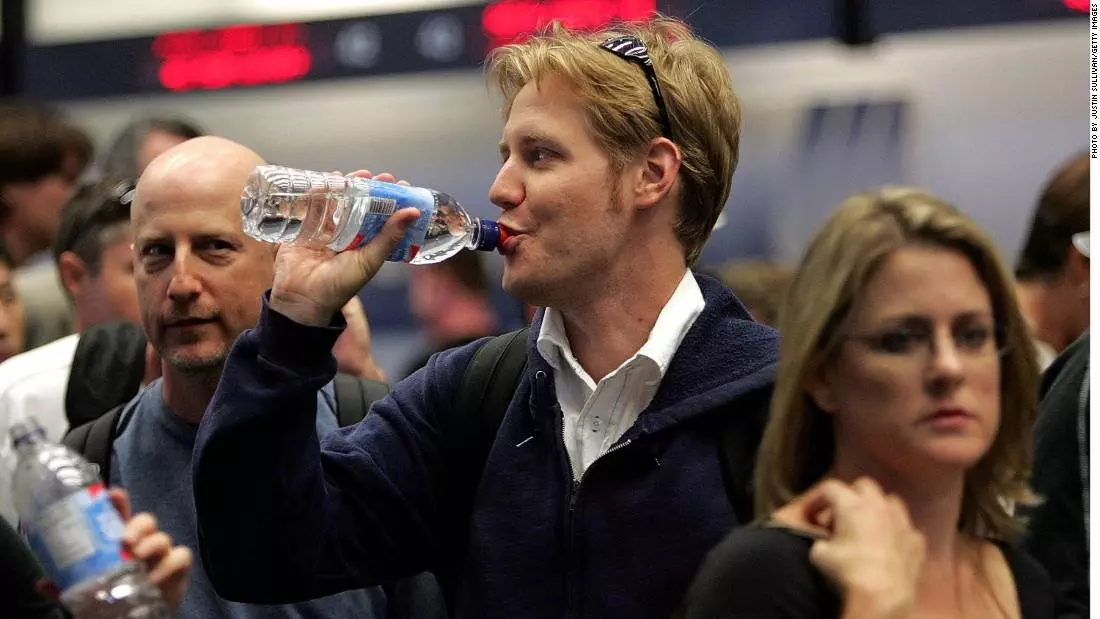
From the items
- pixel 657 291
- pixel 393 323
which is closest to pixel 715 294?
pixel 657 291

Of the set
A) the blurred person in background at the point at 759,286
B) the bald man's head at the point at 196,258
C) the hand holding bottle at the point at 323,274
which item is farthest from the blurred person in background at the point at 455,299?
the hand holding bottle at the point at 323,274

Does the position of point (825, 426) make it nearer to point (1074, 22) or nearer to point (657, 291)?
point (657, 291)

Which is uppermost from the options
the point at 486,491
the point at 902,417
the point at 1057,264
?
the point at 902,417

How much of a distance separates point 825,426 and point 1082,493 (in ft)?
1.39

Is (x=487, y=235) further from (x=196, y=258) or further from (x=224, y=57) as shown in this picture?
(x=224, y=57)

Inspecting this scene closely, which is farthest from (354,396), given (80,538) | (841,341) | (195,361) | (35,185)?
(35,185)

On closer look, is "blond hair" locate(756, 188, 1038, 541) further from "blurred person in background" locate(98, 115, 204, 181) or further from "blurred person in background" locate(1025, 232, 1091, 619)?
"blurred person in background" locate(98, 115, 204, 181)

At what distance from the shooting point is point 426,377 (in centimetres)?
240

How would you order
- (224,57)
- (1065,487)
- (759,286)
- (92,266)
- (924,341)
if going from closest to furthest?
1. (924,341)
2. (1065,487)
3. (92,266)
4. (759,286)
5. (224,57)

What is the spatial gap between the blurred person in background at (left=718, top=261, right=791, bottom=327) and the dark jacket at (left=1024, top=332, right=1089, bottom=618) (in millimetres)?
1279

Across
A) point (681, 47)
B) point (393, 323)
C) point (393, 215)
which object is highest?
point (681, 47)

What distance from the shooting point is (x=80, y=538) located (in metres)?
1.90

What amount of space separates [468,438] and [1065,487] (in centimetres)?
83

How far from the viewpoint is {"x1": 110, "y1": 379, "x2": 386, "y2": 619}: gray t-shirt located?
2566 mm
